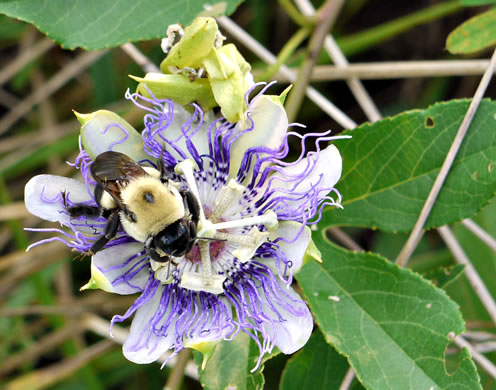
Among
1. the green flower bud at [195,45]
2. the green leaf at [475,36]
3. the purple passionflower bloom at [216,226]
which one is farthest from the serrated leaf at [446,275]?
the green flower bud at [195,45]

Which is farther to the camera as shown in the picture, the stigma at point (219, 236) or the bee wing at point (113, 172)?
the stigma at point (219, 236)

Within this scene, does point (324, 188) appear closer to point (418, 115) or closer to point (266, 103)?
point (266, 103)

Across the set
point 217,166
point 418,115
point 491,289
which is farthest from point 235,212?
point 491,289

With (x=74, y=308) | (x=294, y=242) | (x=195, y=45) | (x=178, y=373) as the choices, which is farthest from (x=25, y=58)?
(x=294, y=242)

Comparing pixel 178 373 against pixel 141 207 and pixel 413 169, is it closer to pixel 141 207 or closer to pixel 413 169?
pixel 141 207

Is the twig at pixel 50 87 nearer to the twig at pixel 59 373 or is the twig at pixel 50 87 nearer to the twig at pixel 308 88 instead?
the twig at pixel 308 88

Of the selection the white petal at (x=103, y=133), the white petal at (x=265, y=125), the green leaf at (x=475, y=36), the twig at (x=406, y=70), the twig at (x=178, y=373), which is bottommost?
the twig at (x=178, y=373)

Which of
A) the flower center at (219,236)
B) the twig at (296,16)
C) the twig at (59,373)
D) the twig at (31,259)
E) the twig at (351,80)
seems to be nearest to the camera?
the flower center at (219,236)
